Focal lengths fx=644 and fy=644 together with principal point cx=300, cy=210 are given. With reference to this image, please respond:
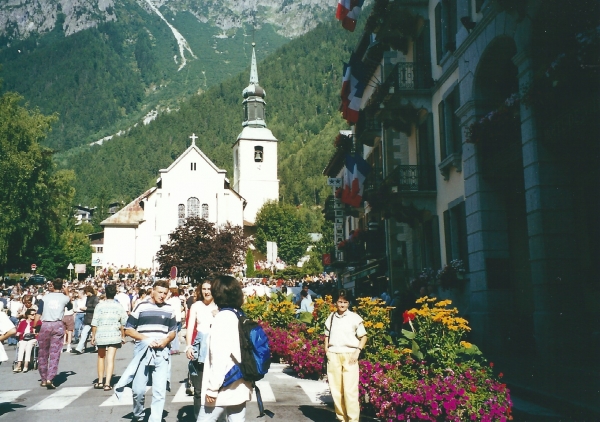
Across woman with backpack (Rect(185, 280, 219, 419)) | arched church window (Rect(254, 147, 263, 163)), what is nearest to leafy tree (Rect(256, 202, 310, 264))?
arched church window (Rect(254, 147, 263, 163))

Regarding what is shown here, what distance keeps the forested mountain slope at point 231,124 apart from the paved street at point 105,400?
121982 mm

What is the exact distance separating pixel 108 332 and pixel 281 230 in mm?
74556

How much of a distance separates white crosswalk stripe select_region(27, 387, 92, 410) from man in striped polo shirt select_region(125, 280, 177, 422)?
2.23 meters

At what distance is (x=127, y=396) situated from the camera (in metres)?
10.7

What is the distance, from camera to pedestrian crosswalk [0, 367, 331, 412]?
1010 cm

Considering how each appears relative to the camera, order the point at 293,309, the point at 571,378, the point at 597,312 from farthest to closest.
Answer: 1. the point at 293,309
2. the point at 597,312
3. the point at 571,378

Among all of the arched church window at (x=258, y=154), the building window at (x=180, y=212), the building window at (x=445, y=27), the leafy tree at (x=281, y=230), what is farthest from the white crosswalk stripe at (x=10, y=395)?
the leafy tree at (x=281, y=230)

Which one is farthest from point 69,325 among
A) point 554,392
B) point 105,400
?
point 554,392

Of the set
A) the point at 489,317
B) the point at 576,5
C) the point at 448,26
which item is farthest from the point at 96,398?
the point at 448,26

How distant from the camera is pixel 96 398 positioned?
35.2 feet

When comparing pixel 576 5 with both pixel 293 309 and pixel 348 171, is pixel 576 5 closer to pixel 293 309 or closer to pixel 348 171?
pixel 293 309

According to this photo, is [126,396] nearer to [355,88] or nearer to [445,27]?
[445,27]

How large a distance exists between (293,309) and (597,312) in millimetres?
7628

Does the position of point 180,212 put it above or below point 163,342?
above
